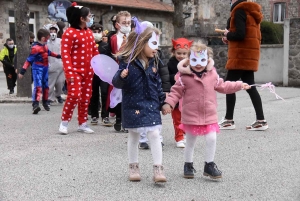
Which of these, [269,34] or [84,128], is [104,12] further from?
[84,128]

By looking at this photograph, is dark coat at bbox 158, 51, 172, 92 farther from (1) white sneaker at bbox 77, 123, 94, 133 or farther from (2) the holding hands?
(1) white sneaker at bbox 77, 123, 94, 133

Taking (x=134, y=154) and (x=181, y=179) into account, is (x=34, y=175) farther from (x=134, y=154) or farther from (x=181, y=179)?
(x=181, y=179)

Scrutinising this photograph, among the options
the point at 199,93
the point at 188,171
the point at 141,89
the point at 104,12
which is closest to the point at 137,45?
the point at 141,89

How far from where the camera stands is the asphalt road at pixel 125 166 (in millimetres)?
4262

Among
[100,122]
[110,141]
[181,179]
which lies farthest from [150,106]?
[100,122]

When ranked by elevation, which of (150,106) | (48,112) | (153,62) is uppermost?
(153,62)

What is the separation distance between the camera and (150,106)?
15.1 feet

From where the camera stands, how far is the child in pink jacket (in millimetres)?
4684

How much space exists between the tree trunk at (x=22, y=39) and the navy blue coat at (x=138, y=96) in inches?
314

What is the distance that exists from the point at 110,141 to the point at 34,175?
1.89 metres

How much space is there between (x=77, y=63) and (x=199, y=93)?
2.72 m

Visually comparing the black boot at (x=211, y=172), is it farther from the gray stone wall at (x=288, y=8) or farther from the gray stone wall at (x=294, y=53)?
the gray stone wall at (x=288, y=8)

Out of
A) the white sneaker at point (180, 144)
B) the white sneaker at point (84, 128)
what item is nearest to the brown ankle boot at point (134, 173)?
the white sneaker at point (180, 144)

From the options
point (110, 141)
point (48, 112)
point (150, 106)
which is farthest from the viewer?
point (48, 112)
